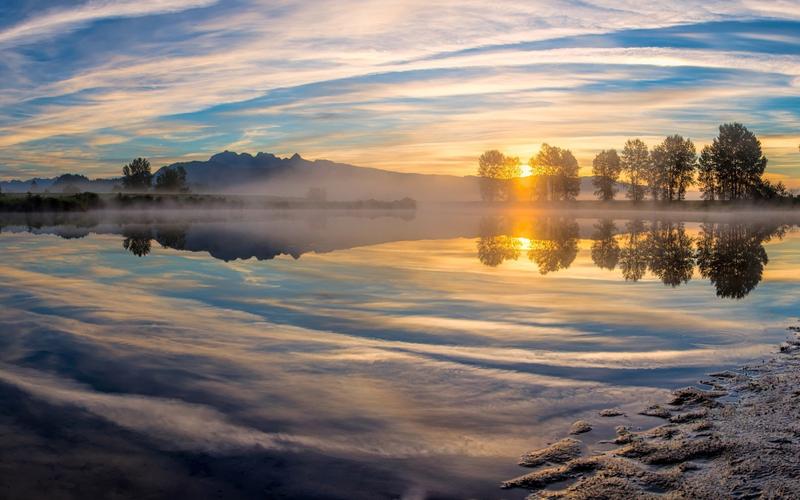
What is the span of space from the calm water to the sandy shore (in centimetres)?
54

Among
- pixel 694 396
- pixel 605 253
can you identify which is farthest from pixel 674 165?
pixel 694 396

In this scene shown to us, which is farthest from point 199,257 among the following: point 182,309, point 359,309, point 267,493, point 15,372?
point 267,493

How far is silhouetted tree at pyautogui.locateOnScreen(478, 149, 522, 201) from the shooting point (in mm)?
188500

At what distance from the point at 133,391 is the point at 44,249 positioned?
35.8 m

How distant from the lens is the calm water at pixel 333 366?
8.27 m

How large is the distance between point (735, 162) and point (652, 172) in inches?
851

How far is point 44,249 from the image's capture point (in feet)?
137

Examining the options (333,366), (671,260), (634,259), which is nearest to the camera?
(333,366)

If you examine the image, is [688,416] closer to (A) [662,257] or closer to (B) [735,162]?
(A) [662,257]

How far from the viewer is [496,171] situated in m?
190

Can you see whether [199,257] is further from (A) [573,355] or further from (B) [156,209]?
(B) [156,209]

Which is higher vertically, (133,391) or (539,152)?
(539,152)

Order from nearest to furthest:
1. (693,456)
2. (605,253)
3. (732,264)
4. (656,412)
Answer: (693,456) < (656,412) < (732,264) < (605,253)

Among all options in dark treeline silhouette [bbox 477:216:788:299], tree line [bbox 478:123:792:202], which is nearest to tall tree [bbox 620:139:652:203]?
tree line [bbox 478:123:792:202]
